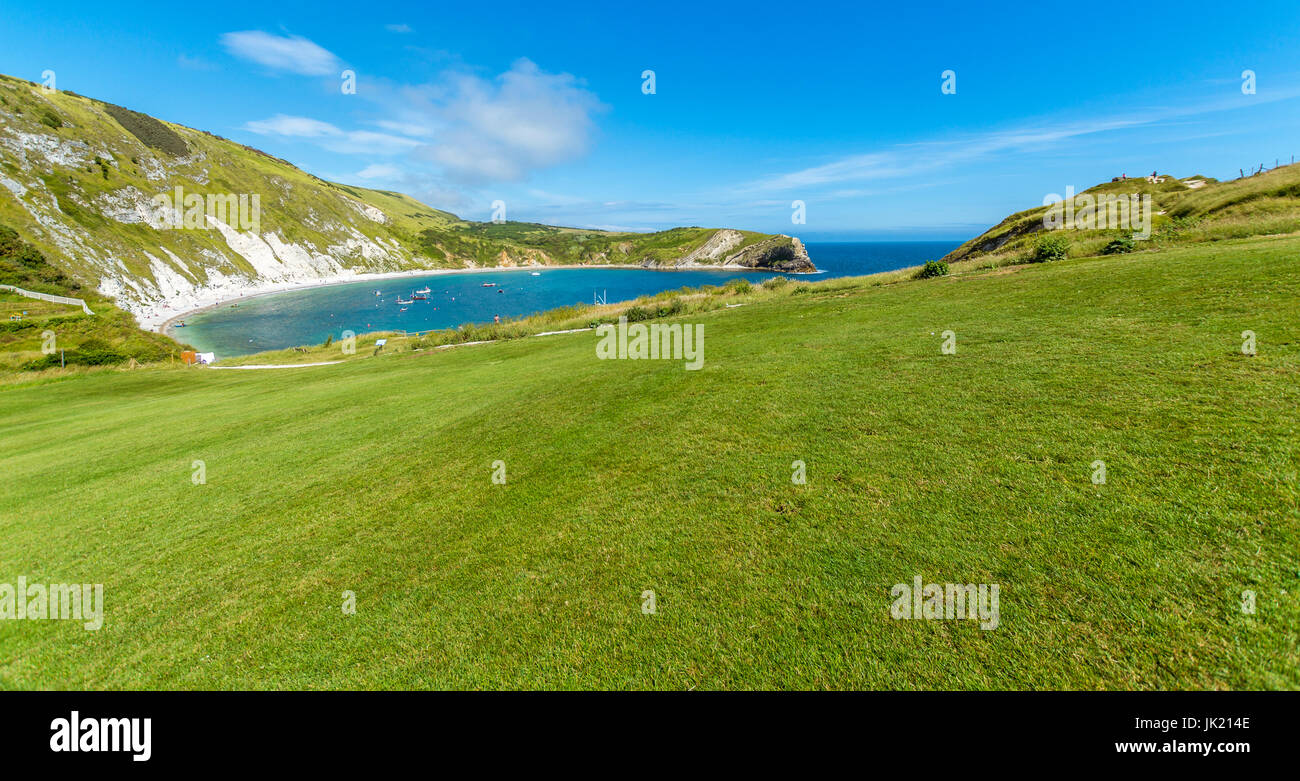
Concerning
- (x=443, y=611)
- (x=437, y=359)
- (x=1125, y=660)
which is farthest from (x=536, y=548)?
(x=437, y=359)

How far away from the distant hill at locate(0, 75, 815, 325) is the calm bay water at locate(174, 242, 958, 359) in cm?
1134

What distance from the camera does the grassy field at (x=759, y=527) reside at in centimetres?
400

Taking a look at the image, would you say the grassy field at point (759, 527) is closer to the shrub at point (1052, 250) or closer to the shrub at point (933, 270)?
the shrub at point (1052, 250)

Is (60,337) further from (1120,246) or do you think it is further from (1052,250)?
(1120,246)

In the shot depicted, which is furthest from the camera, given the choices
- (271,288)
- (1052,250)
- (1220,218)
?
(271,288)

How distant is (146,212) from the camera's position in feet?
333

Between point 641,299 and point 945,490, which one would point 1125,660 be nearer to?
point 945,490

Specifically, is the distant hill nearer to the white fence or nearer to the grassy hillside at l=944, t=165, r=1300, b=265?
the white fence

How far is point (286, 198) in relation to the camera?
15388 centimetres

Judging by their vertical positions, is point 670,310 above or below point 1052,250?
below

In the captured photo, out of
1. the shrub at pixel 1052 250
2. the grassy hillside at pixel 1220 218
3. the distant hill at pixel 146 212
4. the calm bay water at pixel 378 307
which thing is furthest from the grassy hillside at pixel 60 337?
the grassy hillside at pixel 1220 218

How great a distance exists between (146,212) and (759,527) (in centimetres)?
15771


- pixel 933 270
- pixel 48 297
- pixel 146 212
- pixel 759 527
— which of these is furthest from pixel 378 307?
pixel 759 527
